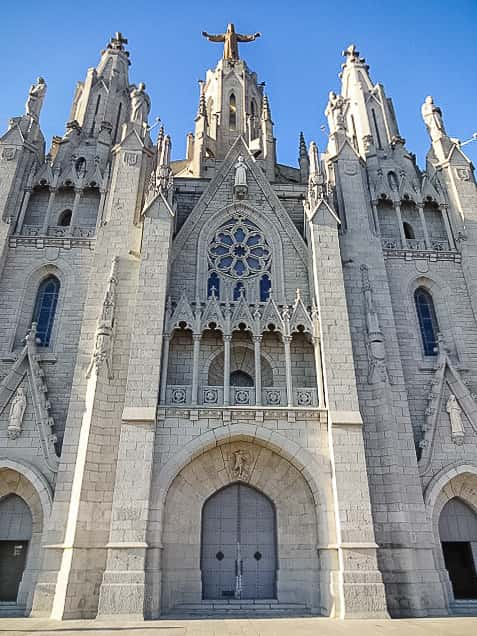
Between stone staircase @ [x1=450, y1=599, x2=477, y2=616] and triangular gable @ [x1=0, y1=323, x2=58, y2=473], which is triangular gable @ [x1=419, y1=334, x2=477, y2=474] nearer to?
stone staircase @ [x1=450, y1=599, x2=477, y2=616]

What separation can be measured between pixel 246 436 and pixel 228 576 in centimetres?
384

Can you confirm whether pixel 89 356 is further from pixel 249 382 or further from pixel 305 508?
pixel 305 508

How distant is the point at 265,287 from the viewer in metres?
17.3

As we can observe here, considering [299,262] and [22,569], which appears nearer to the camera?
[22,569]

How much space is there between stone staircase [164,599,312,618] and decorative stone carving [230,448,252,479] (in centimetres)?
321

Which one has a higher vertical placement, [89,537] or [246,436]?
[246,436]

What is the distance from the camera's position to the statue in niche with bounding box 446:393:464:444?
570 inches

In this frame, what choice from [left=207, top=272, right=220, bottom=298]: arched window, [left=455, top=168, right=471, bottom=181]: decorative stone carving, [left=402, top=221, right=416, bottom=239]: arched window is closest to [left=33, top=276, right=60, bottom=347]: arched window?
[left=207, top=272, right=220, bottom=298]: arched window

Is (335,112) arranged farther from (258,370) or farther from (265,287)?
(258,370)

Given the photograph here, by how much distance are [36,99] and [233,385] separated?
16.9m

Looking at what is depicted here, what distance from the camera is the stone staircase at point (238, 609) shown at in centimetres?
1137

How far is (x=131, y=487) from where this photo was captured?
11.9m

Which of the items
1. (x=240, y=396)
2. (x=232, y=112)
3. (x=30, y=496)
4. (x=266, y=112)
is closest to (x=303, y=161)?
(x=266, y=112)

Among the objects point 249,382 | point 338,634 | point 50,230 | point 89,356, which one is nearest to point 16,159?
point 50,230
